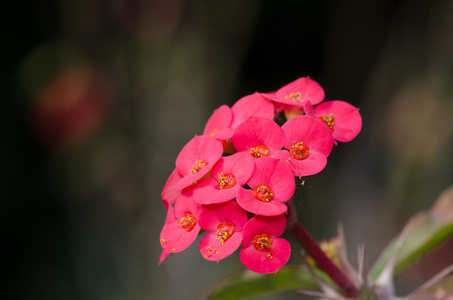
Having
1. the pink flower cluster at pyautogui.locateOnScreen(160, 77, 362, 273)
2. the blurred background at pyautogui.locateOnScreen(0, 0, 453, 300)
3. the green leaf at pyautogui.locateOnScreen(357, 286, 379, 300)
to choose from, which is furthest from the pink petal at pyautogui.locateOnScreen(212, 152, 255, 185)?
the blurred background at pyautogui.locateOnScreen(0, 0, 453, 300)

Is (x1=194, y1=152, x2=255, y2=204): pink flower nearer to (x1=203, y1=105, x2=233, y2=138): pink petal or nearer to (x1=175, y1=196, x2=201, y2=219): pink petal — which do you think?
(x1=175, y1=196, x2=201, y2=219): pink petal

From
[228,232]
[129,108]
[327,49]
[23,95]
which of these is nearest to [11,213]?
[23,95]

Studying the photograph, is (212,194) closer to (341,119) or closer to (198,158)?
(198,158)

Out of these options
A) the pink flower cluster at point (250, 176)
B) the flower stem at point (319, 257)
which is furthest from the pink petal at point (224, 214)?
the flower stem at point (319, 257)

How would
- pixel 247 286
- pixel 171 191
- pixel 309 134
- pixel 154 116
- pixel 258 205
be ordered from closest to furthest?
pixel 258 205 → pixel 309 134 → pixel 171 191 → pixel 247 286 → pixel 154 116

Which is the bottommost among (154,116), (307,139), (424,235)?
(154,116)

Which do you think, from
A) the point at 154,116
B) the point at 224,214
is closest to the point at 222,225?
the point at 224,214

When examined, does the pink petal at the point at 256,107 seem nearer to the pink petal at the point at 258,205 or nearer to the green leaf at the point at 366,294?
the pink petal at the point at 258,205

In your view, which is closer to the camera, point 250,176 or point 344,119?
point 250,176
